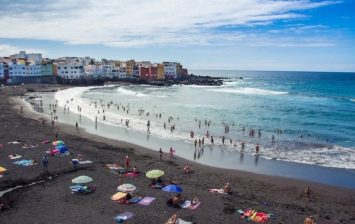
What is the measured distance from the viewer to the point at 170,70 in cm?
14212

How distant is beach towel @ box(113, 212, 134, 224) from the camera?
17209 mm

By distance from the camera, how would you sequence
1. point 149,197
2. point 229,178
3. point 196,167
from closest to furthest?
point 149,197
point 229,178
point 196,167

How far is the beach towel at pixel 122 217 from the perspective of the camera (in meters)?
17.2

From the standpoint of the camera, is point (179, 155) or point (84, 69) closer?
point (179, 155)

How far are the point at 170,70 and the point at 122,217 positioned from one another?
126 m

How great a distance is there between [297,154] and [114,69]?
108792 mm

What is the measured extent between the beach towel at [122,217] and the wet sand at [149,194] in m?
0.27

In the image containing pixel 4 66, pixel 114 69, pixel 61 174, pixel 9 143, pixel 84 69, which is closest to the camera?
pixel 61 174

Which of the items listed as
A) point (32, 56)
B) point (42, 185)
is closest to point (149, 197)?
point (42, 185)

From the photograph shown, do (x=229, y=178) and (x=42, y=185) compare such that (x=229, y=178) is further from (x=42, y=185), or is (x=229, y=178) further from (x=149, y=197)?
(x=42, y=185)

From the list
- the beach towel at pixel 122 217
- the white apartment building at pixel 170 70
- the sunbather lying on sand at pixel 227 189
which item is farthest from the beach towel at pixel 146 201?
the white apartment building at pixel 170 70

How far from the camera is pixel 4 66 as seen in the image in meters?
100

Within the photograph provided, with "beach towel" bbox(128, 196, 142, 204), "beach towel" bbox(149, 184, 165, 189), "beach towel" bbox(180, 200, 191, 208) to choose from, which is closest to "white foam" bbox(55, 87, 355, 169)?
"beach towel" bbox(149, 184, 165, 189)

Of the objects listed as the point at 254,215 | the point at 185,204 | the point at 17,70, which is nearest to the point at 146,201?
the point at 185,204
